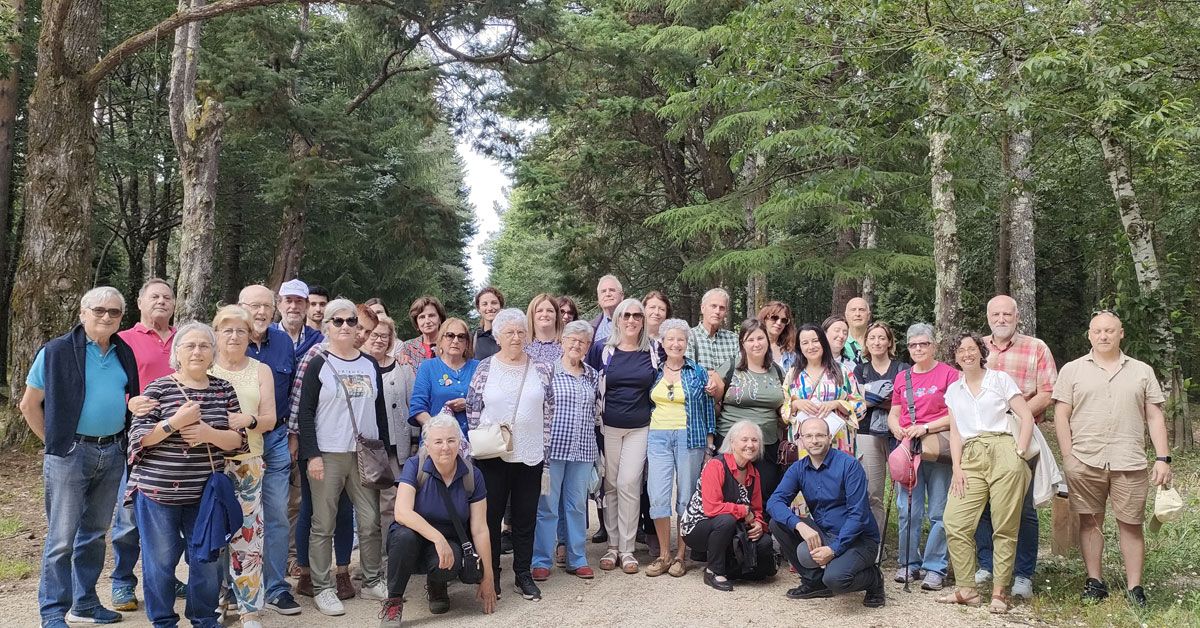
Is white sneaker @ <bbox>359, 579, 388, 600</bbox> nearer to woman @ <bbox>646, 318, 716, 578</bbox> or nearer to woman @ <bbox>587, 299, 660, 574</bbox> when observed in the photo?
woman @ <bbox>587, 299, 660, 574</bbox>

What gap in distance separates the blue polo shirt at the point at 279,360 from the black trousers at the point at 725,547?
272 centimetres

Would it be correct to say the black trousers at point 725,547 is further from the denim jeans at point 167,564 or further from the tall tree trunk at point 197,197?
the tall tree trunk at point 197,197

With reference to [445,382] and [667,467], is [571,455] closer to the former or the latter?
[667,467]

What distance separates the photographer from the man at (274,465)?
15.5ft

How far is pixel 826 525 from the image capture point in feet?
17.0

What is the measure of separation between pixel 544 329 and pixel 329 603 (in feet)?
7.69

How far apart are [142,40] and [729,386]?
7483 mm

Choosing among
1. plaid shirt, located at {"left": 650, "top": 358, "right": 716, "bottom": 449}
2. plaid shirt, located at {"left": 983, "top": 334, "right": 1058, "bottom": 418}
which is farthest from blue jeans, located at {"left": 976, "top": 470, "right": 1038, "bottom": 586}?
plaid shirt, located at {"left": 650, "top": 358, "right": 716, "bottom": 449}

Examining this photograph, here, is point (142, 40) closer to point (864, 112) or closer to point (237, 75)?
point (237, 75)

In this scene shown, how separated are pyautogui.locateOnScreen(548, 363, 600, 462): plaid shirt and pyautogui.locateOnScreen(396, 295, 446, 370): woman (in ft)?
3.84

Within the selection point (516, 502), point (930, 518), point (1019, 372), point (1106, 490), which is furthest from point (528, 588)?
point (1106, 490)

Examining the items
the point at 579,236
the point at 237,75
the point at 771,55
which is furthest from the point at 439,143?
the point at 771,55

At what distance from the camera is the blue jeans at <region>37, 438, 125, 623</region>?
13.9 feet

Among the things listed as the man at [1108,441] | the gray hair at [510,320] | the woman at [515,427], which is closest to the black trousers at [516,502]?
the woman at [515,427]
